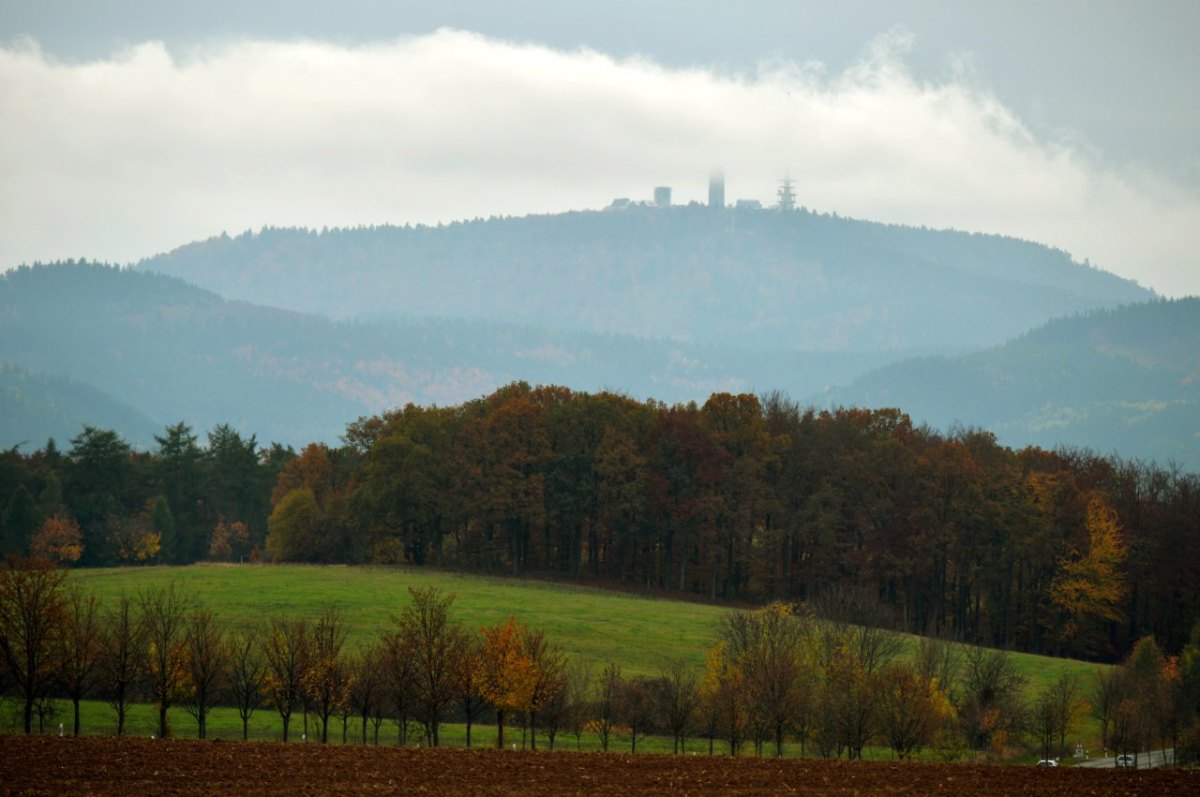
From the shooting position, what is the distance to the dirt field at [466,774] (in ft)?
144

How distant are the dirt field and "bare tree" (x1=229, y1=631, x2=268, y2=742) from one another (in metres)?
8.59

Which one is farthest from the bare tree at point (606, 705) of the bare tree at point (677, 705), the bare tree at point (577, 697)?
the bare tree at point (677, 705)

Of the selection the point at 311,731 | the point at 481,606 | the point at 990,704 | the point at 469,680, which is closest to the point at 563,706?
the point at 469,680

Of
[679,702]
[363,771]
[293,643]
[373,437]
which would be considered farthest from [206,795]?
[373,437]

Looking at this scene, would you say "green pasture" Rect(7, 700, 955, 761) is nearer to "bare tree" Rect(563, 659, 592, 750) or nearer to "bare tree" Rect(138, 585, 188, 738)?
"bare tree" Rect(563, 659, 592, 750)

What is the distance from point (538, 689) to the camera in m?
62.0

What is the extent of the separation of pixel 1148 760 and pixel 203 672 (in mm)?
44818

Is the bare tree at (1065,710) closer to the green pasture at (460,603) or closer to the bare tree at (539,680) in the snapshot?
the green pasture at (460,603)

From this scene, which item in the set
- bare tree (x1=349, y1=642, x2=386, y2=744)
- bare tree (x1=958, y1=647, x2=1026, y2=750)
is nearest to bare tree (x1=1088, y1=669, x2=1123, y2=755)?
bare tree (x1=958, y1=647, x2=1026, y2=750)

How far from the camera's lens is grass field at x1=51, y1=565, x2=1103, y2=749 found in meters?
82.5

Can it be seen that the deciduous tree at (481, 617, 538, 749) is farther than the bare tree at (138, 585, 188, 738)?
Yes

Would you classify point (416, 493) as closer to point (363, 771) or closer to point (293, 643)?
point (293, 643)

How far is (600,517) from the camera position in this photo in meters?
114

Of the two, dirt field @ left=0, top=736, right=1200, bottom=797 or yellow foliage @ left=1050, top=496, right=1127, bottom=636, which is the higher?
yellow foliage @ left=1050, top=496, right=1127, bottom=636
